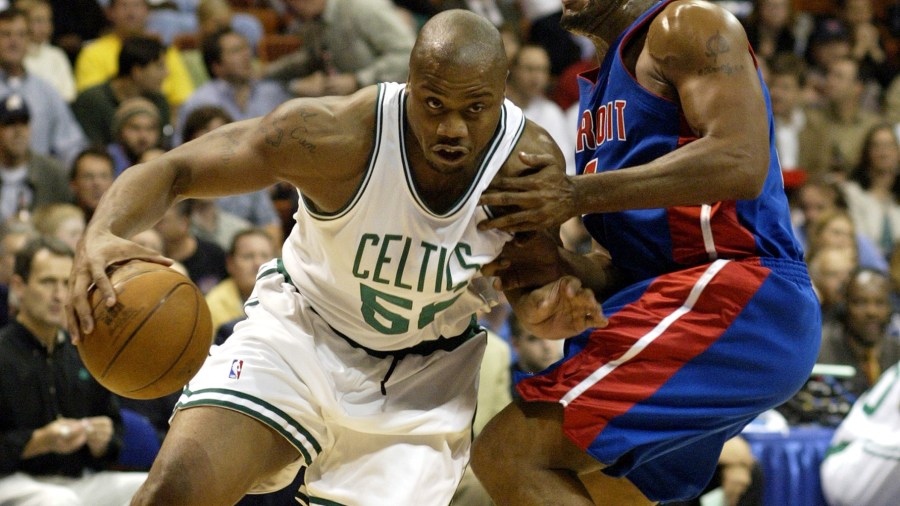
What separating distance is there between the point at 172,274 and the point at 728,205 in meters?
1.59

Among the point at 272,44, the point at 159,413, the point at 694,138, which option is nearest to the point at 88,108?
the point at 272,44

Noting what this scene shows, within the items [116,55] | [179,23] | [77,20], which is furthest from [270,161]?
[179,23]

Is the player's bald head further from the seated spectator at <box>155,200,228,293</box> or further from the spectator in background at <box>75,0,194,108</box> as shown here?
the spectator in background at <box>75,0,194,108</box>

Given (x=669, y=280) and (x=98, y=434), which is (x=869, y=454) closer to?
(x=669, y=280)

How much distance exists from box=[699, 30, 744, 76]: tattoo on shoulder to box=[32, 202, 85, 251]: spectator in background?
4509mm

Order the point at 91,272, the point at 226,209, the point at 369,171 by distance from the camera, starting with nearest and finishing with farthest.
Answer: the point at 91,272, the point at 369,171, the point at 226,209

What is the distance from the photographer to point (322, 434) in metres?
3.67

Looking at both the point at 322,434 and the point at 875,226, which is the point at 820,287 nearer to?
the point at 875,226

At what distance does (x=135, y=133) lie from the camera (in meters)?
7.77

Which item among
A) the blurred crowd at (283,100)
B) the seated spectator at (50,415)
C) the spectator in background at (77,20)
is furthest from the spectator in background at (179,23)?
the seated spectator at (50,415)

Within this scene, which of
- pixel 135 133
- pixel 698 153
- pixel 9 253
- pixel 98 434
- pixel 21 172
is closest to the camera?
pixel 698 153

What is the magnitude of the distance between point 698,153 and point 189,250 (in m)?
4.65

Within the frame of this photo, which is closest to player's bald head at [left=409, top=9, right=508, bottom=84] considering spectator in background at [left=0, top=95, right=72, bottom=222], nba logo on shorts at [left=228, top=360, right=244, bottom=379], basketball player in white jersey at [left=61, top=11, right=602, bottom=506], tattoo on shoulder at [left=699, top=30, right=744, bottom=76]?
basketball player in white jersey at [left=61, top=11, right=602, bottom=506]

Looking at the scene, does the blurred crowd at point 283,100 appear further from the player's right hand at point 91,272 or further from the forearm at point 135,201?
the player's right hand at point 91,272
